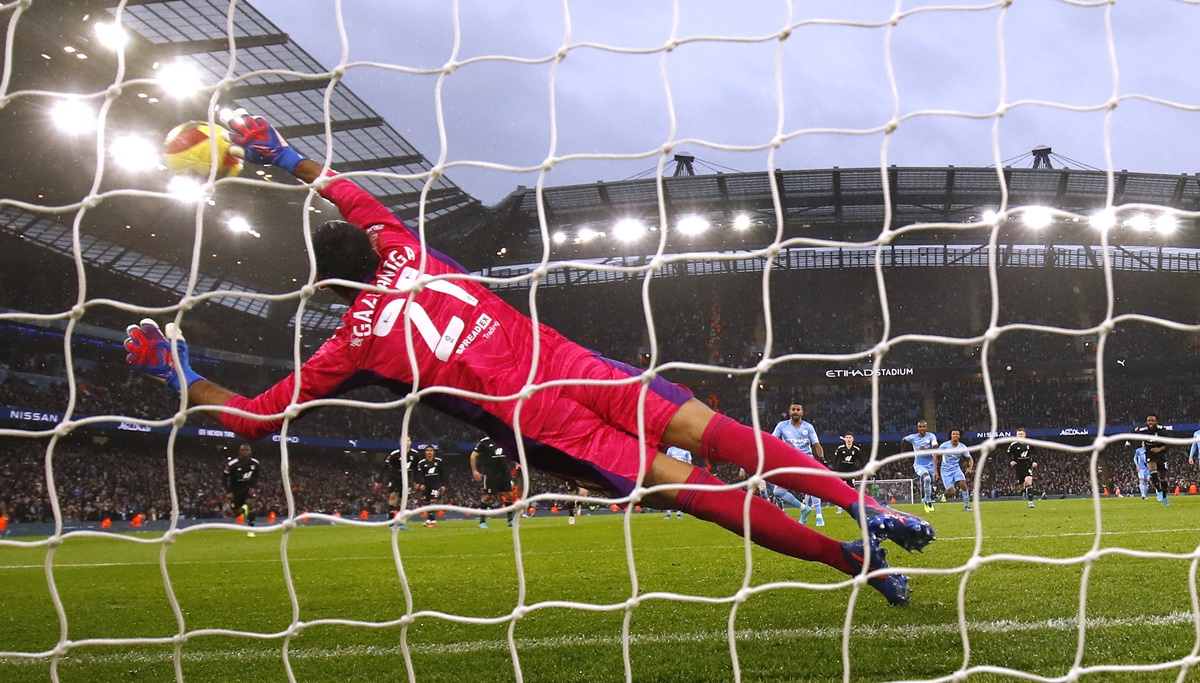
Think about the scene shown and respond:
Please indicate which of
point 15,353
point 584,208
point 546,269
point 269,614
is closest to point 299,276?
point 15,353

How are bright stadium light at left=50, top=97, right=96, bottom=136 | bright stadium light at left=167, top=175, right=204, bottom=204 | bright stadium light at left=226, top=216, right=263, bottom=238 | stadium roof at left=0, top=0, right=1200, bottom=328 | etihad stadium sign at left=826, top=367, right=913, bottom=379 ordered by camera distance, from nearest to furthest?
bright stadium light at left=167, top=175, right=204, bottom=204 → stadium roof at left=0, top=0, right=1200, bottom=328 → bright stadium light at left=50, top=97, right=96, bottom=136 → bright stadium light at left=226, top=216, right=263, bottom=238 → etihad stadium sign at left=826, top=367, right=913, bottom=379

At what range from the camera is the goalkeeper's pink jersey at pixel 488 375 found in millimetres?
3088

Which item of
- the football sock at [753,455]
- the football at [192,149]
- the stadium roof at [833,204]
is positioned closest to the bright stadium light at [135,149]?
the stadium roof at [833,204]

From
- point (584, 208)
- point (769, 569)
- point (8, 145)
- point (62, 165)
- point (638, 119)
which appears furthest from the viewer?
point (638, 119)

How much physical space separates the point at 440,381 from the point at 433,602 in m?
1.95

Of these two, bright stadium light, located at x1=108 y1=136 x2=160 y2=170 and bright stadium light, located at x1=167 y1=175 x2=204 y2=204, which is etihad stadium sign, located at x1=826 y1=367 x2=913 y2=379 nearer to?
bright stadium light, located at x1=108 y1=136 x2=160 y2=170

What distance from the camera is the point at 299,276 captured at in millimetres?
29203

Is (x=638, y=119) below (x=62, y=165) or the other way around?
the other way around

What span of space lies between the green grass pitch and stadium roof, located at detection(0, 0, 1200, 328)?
12.8 metres

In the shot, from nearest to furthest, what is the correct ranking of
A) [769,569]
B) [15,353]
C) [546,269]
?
[546,269] < [769,569] < [15,353]

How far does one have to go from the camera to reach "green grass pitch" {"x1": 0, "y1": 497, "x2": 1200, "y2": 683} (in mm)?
2932

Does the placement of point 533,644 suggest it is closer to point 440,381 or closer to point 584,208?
point 440,381

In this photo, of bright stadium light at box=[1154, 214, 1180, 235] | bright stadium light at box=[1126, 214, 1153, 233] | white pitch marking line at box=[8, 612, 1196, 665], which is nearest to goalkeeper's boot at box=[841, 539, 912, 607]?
white pitch marking line at box=[8, 612, 1196, 665]

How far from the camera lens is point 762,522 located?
306cm
